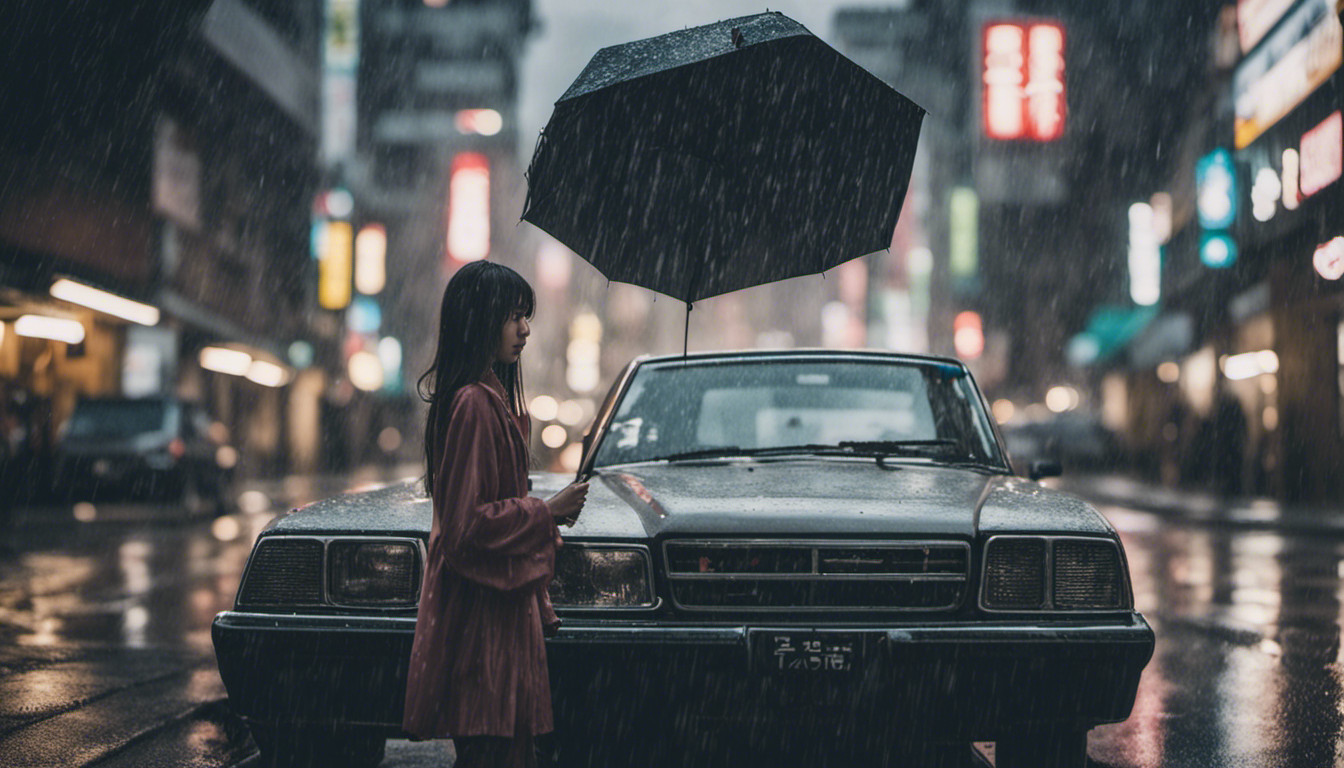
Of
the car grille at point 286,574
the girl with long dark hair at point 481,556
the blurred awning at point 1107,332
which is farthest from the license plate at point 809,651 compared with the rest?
the blurred awning at point 1107,332

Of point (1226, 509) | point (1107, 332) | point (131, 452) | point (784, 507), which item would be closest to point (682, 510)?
point (784, 507)

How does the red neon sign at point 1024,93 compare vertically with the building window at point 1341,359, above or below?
above

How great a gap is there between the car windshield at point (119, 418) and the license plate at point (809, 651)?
52.8ft

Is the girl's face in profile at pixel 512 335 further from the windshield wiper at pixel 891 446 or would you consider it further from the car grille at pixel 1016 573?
the windshield wiper at pixel 891 446

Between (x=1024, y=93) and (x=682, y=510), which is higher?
(x=1024, y=93)

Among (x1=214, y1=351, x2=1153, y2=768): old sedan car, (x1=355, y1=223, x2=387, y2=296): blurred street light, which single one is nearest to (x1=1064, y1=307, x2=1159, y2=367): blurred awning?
(x1=355, y1=223, x2=387, y2=296): blurred street light

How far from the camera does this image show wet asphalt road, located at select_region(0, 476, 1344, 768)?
489cm

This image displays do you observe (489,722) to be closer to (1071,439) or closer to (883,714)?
(883,714)

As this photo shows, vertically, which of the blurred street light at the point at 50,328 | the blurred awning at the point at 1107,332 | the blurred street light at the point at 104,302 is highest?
the blurred awning at the point at 1107,332

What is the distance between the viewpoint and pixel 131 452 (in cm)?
1762

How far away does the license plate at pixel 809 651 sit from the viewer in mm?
3512

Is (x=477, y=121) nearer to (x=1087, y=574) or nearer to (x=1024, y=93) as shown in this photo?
(x=1024, y=93)

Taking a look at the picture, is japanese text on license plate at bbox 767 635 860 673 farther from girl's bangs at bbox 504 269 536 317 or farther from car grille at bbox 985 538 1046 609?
girl's bangs at bbox 504 269 536 317

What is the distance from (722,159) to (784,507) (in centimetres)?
130
